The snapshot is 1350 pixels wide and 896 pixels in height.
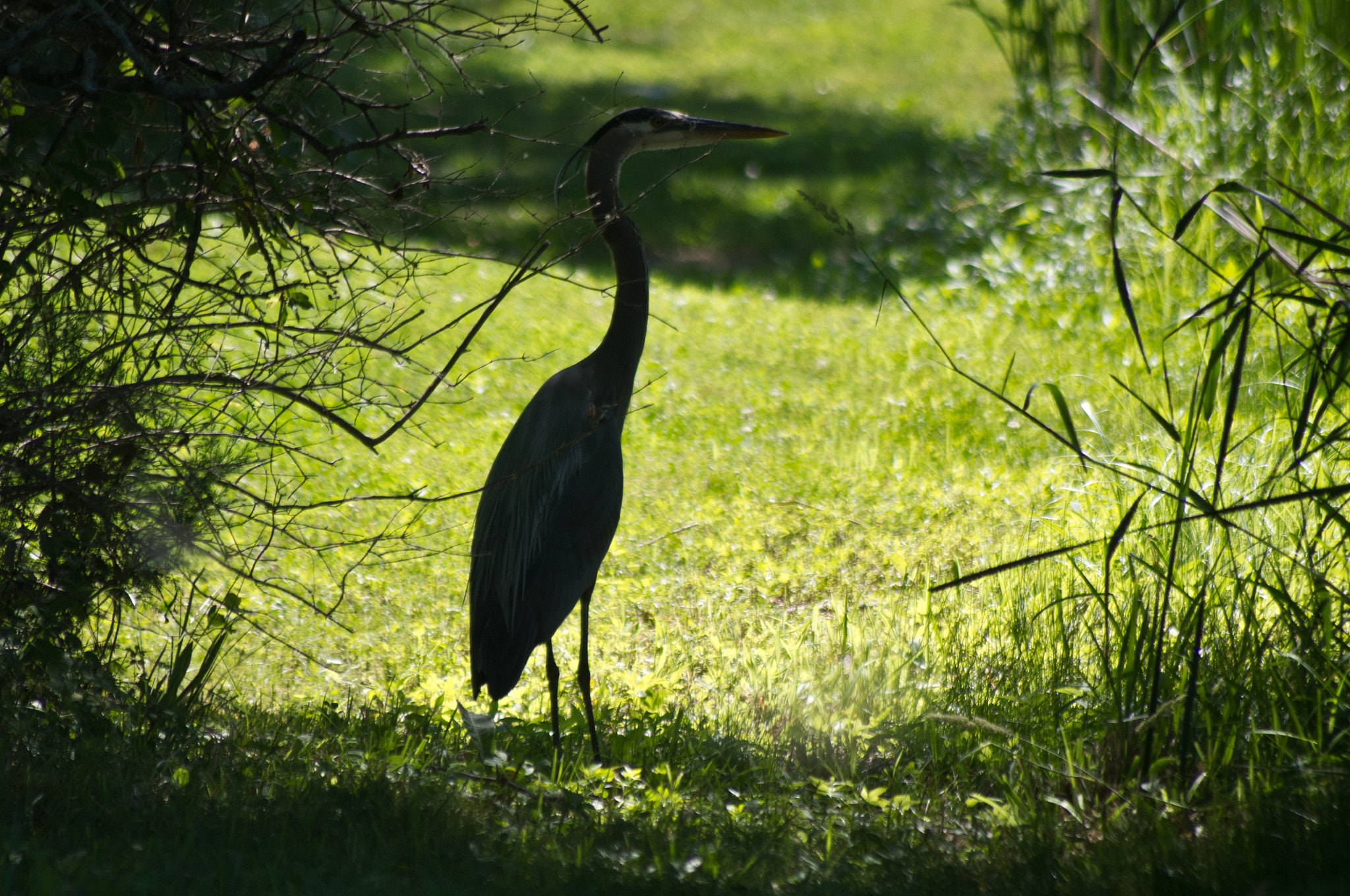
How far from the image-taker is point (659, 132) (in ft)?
15.8

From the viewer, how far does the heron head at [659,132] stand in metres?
4.73

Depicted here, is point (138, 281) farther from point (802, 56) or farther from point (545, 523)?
point (802, 56)

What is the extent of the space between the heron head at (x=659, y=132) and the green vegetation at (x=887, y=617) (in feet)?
3.88

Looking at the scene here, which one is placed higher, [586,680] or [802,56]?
[802,56]

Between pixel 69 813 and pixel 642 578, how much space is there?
3.14m

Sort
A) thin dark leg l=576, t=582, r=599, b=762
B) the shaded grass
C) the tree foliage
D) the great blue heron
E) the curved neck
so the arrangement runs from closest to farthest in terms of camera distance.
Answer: the tree foliage < thin dark leg l=576, t=582, r=599, b=762 < the great blue heron < the curved neck < the shaded grass

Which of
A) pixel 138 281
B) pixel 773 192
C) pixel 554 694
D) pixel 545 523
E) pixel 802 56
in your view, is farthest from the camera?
pixel 802 56

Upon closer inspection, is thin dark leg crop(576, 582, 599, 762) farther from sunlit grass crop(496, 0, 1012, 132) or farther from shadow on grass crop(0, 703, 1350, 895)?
sunlit grass crop(496, 0, 1012, 132)

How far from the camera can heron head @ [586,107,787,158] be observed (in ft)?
15.5

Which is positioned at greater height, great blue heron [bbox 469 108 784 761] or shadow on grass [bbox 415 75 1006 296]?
shadow on grass [bbox 415 75 1006 296]

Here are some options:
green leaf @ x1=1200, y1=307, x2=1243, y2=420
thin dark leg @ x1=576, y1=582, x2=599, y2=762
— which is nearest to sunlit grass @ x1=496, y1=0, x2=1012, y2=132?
thin dark leg @ x1=576, y1=582, x2=599, y2=762

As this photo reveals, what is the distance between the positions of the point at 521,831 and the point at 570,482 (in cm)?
156

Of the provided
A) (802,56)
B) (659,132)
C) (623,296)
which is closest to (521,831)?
(623,296)

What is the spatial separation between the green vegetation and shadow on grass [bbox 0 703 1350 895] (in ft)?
0.05
